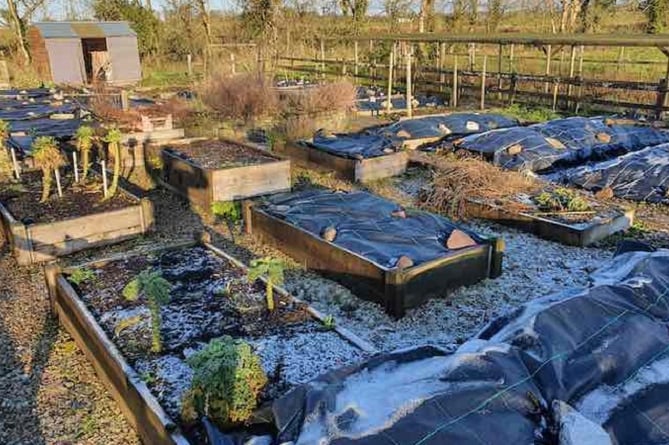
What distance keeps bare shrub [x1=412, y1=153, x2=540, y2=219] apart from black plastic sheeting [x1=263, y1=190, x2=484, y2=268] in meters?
1.31

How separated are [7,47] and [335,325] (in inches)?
1121

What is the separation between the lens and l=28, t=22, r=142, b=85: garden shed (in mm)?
21484

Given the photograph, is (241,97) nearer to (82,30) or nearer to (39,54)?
(82,30)

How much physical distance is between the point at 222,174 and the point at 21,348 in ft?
12.1

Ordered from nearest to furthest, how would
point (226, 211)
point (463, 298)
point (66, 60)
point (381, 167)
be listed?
Answer: point (463, 298) → point (226, 211) → point (381, 167) → point (66, 60)

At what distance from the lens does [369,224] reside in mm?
5996

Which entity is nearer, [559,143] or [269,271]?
[269,271]

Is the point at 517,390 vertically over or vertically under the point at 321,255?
over

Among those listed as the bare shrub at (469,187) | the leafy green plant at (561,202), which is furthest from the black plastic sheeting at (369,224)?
the leafy green plant at (561,202)

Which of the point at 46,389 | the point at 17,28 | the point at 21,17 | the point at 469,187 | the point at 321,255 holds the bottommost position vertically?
the point at 46,389

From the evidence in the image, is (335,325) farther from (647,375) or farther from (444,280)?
(647,375)

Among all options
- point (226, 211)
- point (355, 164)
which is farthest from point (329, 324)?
point (355, 164)

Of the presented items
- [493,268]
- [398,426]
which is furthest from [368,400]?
[493,268]

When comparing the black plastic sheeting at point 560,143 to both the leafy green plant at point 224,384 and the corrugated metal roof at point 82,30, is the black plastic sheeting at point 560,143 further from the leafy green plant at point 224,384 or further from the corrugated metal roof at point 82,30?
the corrugated metal roof at point 82,30
